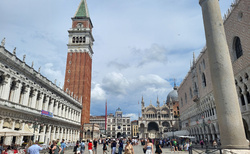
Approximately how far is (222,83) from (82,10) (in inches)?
2854

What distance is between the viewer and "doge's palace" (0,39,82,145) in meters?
22.5

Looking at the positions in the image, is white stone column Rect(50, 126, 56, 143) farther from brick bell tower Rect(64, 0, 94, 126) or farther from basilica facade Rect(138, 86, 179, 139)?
basilica facade Rect(138, 86, 179, 139)

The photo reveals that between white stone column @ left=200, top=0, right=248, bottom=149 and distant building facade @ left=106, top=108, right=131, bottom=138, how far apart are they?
337 ft

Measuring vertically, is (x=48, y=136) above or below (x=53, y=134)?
below

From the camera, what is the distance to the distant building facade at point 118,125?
359 ft

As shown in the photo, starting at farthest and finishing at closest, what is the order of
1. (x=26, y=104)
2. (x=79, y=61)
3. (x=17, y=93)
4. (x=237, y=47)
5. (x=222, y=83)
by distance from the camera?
(x=79, y=61) → (x=26, y=104) → (x=237, y=47) → (x=17, y=93) → (x=222, y=83)

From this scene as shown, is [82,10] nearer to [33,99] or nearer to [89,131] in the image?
[89,131]

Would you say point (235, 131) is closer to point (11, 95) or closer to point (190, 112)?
point (11, 95)

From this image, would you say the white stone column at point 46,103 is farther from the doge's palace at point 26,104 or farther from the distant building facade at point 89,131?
the distant building facade at point 89,131

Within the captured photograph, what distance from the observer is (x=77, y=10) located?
74188mm

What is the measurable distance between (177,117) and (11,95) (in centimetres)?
7164

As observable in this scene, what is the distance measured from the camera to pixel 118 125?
112 meters

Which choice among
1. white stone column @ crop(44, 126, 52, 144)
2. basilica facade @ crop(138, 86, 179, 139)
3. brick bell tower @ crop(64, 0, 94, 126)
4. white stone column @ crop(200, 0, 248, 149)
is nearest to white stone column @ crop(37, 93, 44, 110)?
white stone column @ crop(44, 126, 52, 144)

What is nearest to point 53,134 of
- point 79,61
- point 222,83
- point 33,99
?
point 33,99
